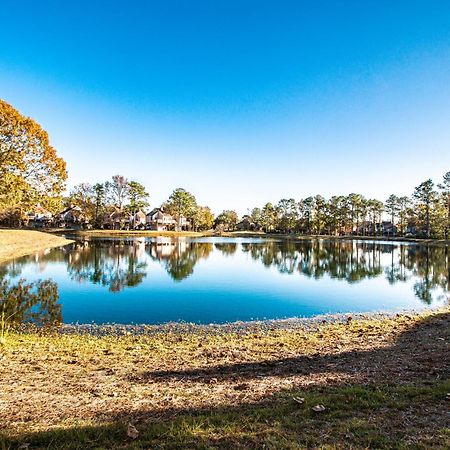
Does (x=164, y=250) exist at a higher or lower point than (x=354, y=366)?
higher

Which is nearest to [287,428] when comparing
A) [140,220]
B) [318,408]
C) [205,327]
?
[318,408]

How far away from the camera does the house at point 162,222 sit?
112 metres

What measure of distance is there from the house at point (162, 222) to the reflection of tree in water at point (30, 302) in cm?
9273

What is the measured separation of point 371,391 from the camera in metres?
5.36

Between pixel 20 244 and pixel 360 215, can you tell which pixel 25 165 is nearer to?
Result: pixel 20 244

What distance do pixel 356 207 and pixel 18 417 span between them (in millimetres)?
104957

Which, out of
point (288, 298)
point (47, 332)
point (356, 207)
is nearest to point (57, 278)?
point (47, 332)

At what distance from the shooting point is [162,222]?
113 meters

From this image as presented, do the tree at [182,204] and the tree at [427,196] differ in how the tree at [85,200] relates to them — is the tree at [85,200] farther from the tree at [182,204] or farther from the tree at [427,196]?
the tree at [427,196]

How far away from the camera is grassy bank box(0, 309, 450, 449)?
398 cm

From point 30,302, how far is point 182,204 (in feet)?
296

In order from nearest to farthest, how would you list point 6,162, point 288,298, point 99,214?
point 288,298, point 6,162, point 99,214

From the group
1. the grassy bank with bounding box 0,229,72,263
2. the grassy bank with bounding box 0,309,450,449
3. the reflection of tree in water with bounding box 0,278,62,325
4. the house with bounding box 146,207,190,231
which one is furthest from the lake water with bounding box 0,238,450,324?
the house with bounding box 146,207,190,231

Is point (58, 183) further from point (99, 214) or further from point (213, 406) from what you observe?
point (99, 214)
